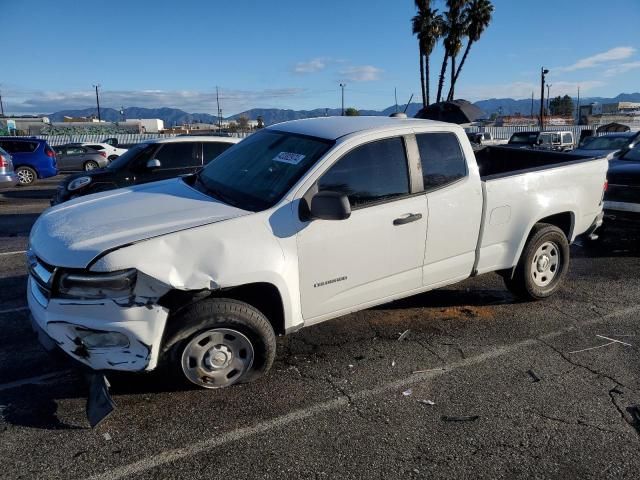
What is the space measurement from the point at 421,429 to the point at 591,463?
0.93 metres

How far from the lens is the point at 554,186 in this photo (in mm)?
4938

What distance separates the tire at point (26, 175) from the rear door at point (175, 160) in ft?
31.7

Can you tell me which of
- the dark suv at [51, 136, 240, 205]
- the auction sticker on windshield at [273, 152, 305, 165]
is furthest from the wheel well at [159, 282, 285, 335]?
the dark suv at [51, 136, 240, 205]

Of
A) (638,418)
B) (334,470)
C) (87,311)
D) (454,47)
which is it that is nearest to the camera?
(334,470)

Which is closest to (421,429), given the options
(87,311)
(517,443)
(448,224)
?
(517,443)

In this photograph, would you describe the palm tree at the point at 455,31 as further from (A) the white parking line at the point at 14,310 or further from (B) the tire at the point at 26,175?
(A) the white parking line at the point at 14,310

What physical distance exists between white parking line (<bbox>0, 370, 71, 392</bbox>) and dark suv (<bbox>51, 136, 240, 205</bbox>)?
5437mm

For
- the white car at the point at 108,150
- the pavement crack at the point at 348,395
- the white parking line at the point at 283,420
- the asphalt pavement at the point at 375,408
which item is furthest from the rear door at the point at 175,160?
the white car at the point at 108,150

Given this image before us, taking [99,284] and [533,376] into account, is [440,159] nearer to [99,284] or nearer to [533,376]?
[533,376]

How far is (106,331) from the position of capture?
2977 millimetres

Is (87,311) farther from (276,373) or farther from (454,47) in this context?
(454,47)

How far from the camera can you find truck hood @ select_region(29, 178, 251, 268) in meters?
3.03

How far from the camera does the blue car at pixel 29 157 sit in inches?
642

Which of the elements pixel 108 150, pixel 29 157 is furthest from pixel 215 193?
pixel 108 150
